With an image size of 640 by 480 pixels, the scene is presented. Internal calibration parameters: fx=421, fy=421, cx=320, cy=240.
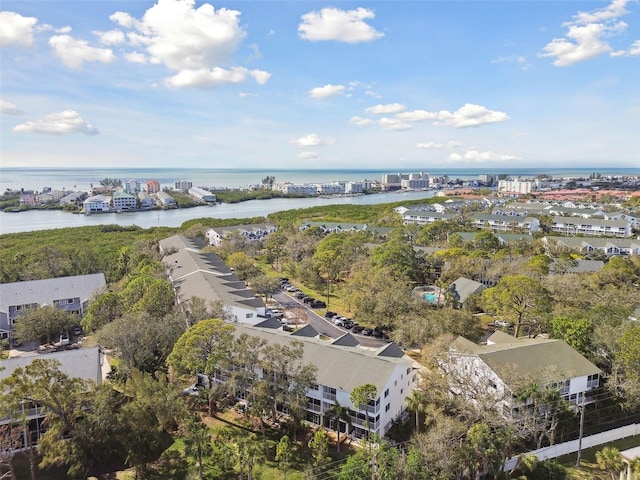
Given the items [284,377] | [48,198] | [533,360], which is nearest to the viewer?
[284,377]

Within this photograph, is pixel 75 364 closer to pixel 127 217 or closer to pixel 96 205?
pixel 127 217

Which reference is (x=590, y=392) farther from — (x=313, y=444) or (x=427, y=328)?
(x=313, y=444)

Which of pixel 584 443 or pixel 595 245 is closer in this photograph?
pixel 584 443

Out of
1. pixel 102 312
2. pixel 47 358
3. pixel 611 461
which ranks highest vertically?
pixel 47 358

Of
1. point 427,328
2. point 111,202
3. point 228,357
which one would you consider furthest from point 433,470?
point 111,202

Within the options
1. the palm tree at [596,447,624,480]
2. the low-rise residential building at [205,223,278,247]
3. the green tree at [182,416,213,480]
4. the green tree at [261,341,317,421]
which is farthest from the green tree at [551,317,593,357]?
the low-rise residential building at [205,223,278,247]

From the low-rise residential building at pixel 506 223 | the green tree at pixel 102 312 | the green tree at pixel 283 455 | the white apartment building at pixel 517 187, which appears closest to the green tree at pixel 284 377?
the green tree at pixel 283 455

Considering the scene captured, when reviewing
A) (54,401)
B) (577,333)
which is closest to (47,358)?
(54,401)

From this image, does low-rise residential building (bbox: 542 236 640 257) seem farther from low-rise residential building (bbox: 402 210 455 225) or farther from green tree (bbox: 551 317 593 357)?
green tree (bbox: 551 317 593 357)
